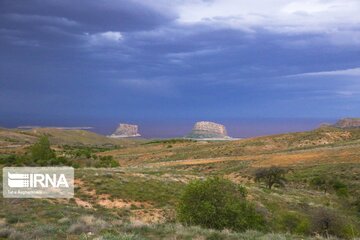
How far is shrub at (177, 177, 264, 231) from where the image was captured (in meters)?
20.5

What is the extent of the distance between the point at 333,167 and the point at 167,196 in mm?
31054

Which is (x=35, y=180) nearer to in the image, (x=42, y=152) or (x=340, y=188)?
(x=42, y=152)

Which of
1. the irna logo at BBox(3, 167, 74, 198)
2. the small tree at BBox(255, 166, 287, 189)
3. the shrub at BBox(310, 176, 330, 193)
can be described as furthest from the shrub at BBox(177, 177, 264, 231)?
the small tree at BBox(255, 166, 287, 189)

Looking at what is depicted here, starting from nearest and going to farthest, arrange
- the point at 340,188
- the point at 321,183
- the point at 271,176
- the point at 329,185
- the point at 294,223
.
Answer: the point at 294,223 < the point at 340,188 < the point at 329,185 < the point at 321,183 < the point at 271,176

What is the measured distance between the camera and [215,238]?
42.9ft

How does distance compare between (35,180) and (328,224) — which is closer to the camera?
(328,224)

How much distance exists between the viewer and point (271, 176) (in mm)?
48500

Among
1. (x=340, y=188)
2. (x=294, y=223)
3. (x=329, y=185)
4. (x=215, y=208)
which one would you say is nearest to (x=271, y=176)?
(x=329, y=185)

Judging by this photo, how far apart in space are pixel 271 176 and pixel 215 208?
2924 cm

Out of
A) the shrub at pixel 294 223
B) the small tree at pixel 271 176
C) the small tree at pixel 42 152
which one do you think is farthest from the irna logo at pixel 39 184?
the small tree at pixel 271 176

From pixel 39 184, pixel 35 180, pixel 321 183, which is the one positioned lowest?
pixel 321 183

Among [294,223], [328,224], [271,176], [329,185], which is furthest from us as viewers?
[271,176]

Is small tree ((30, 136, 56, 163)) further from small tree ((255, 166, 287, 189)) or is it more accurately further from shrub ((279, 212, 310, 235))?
shrub ((279, 212, 310, 235))

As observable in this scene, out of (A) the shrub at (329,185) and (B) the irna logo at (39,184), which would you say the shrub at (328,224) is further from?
(B) the irna logo at (39,184)
